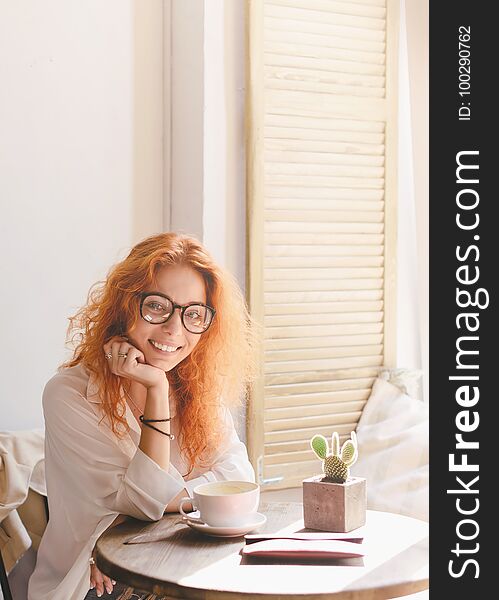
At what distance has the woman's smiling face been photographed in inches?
63.7

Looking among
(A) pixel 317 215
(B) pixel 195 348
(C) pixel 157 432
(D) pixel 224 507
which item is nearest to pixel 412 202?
(A) pixel 317 215

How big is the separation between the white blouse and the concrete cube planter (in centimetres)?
24

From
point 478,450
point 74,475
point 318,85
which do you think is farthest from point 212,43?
point 478,450

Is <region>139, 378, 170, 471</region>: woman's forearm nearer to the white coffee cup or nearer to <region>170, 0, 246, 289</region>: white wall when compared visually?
the white coffee cup

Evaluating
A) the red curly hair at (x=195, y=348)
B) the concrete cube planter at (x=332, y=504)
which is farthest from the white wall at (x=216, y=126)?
the concrete cube planter at (x=332, y=504)

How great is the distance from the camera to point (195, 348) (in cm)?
179

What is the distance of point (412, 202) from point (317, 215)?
16.5 inches

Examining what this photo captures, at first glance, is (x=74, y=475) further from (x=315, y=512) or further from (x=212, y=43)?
(x=212, y=43)

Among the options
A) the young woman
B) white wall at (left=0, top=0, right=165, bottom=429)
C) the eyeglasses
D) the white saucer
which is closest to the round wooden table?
the white saucer

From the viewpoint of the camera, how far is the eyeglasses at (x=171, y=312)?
1.60m

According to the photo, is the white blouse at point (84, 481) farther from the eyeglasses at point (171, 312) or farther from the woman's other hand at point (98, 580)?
the eyeglasses at point (171, 312)

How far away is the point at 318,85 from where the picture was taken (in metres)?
2.57

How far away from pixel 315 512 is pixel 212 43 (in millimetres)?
1543

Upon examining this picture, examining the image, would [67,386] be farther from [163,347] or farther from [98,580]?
[98,580]
